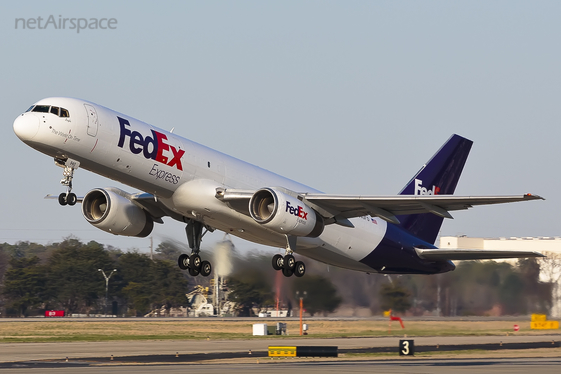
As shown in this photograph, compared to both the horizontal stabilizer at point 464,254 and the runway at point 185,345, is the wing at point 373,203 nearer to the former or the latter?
the horizontal stabilizer at point 464,254

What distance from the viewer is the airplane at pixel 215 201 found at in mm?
29156

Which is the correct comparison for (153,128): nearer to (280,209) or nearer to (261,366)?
(280,209)

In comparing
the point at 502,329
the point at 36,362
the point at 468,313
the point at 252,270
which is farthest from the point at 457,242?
the point at 36,362

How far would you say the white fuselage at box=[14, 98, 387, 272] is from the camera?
28.7 m

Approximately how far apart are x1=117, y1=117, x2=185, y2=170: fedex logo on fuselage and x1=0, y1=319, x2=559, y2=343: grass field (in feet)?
91.9

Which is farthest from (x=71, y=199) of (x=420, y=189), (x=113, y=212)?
(x=420, y=189)

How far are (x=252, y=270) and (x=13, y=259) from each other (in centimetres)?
5626

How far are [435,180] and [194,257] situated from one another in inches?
560

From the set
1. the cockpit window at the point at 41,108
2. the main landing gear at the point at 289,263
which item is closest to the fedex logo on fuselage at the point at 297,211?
the main landing gear at the point at 289,263

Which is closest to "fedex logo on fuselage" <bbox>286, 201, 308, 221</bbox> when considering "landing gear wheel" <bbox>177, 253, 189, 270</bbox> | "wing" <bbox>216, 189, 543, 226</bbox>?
"wing" <bbox>216, 189, 543, 226</bbox>

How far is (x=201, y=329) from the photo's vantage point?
68625mm

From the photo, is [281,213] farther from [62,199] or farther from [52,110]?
[52,110]

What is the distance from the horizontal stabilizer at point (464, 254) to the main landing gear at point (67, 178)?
18.4m

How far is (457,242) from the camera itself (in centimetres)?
7219
